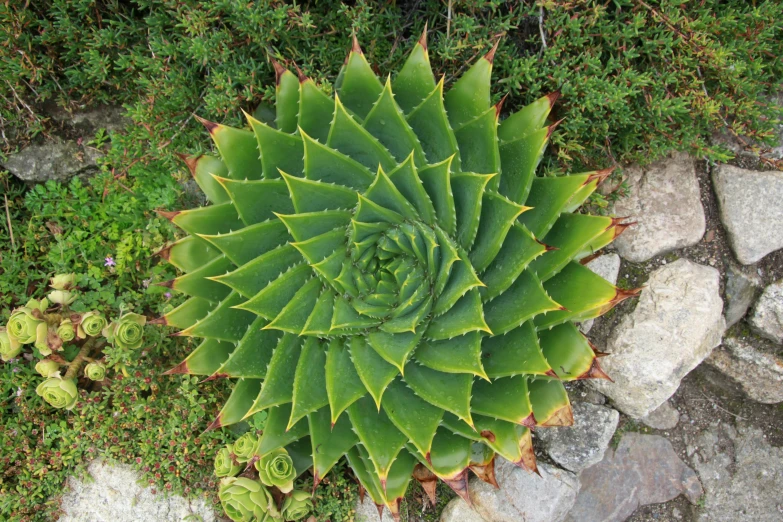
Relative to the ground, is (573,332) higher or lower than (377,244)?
lower

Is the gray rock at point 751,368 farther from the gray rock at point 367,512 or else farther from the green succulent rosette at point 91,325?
the green succulent rosette at point 91,325

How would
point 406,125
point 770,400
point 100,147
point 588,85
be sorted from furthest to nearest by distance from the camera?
point 100,147
point 770,400
point 588,85
point 406,125

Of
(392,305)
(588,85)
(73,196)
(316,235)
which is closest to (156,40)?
(73,196)

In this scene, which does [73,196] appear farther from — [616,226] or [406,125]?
[616,226]

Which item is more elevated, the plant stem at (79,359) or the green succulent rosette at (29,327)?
the green succulent rosette at (29,327)

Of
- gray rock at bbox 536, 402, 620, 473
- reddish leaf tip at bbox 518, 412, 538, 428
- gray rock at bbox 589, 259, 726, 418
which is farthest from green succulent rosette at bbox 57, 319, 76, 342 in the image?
gray rock at bbox 589, 259, 726, 418

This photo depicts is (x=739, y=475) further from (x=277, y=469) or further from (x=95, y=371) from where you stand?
(x=95, y=371)

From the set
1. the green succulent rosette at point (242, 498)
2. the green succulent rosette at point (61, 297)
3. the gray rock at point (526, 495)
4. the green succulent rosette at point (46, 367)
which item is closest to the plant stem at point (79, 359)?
the green succulent rosette at point (46, 367)
